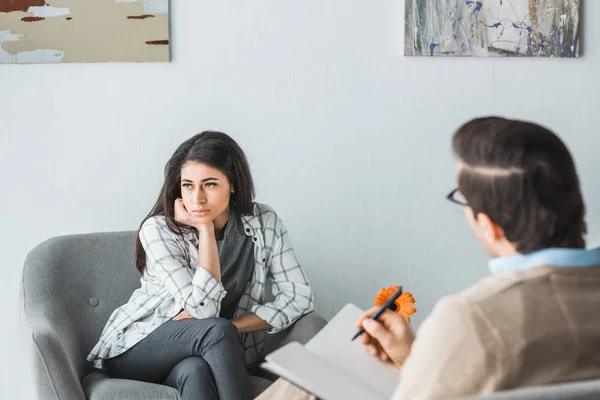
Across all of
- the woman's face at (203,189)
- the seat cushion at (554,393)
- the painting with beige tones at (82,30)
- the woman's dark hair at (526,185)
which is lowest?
the seat cushion at (554,393)

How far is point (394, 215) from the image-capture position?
8.76ft

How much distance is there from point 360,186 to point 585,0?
103 centimetres

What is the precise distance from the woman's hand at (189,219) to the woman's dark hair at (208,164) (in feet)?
0.10

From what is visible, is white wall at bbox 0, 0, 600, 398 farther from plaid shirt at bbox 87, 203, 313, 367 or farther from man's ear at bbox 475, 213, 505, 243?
man's ear at bbox 475, 213, 505, 243

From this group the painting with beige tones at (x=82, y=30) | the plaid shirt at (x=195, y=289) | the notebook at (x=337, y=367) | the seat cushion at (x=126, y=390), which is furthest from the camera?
the painting with beige tones at (x=82, y=30)

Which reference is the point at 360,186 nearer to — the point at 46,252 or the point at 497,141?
the point at 46,252

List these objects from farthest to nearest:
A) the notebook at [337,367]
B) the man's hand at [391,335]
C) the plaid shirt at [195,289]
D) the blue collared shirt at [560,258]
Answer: the plaid shirt at [195,289] → the man's hand at [391,335] → the notebook at [337,367] → the blue collared shirt at [560,258]

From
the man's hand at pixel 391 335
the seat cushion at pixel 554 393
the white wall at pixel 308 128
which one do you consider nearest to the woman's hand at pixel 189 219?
the white wall at pixel 308 128

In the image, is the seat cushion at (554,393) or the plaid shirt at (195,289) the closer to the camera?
the seat cushion at (554,393)

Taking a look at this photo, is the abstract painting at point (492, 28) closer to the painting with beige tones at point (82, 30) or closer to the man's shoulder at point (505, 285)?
the painting with beige tones at point (82, 30)

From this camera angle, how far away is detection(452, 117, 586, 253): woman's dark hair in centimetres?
116

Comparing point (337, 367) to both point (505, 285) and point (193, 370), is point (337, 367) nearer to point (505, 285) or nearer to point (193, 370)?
point (505, 285)

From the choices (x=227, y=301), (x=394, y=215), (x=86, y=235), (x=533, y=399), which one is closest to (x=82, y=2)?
(x=86, y=235)

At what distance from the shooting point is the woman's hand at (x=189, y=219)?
216cm
